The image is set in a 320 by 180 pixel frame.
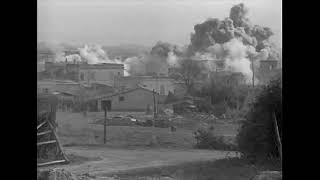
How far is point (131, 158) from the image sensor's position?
4527 mm

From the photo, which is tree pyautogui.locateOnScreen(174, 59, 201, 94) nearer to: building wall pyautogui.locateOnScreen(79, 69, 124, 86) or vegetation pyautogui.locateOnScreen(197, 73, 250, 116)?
vegetation pyautogui.locateOnScreen(197, 73, 250, 116)

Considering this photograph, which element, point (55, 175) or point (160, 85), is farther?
point (160, 85)

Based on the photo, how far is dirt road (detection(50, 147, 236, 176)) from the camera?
14.8 ft

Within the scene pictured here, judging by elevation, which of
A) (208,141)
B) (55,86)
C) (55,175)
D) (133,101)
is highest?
(55,86)

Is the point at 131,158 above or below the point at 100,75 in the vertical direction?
below

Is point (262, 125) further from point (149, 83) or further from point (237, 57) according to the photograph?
point (149, 83)

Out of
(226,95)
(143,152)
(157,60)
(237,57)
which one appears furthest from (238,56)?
(143,152)

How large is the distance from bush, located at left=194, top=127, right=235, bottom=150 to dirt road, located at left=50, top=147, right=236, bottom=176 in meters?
0.04

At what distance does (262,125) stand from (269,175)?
1.25 feet

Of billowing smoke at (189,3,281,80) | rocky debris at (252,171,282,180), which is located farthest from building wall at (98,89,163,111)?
rocky debris at (252,171,282,180)

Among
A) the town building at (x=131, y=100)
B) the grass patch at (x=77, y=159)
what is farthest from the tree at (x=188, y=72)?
the grass patch at (x=77, y=159)
